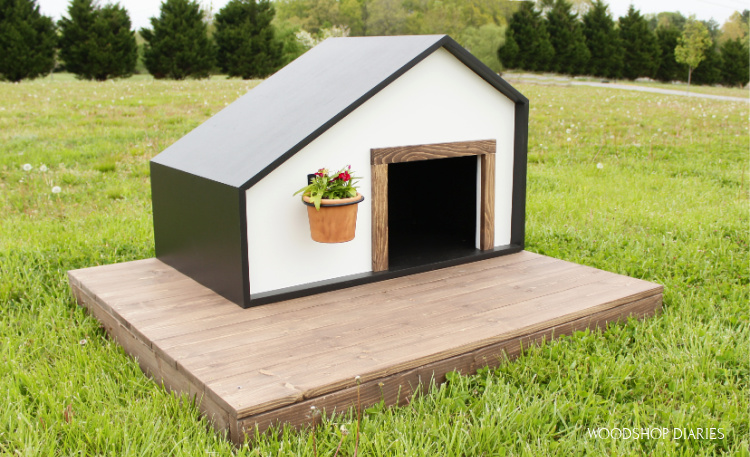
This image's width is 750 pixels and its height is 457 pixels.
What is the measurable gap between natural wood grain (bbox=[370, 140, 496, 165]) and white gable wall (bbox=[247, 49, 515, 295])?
47mm

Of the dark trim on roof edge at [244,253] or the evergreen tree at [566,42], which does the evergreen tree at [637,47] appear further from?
the dark trim on roof edge at [244,253]

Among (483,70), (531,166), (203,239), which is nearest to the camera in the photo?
(203,239)

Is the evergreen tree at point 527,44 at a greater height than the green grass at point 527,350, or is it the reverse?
the evergreen tree at point 527,44

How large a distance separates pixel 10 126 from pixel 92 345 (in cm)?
727

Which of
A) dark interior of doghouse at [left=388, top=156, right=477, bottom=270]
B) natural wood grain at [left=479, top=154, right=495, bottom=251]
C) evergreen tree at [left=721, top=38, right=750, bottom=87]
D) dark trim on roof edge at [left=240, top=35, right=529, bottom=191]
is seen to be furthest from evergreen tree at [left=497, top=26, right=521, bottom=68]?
natural wood grain at [left=479, top=154, right=495, bottom=251]

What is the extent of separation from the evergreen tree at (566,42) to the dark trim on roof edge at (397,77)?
99.6 ft

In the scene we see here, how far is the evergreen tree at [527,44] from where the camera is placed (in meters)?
33.1

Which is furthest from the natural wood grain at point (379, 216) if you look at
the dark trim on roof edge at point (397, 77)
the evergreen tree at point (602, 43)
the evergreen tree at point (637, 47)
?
the evergreen tree at point (637, 47)

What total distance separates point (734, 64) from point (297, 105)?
33.5 m

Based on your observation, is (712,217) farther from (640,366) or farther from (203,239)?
(203,239)

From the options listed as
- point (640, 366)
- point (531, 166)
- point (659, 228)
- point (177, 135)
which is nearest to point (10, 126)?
point (177, 135)

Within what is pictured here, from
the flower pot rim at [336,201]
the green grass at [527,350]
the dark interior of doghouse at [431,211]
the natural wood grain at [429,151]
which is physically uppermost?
the natural wood grain at [429,151]

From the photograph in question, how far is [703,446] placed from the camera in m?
2.62

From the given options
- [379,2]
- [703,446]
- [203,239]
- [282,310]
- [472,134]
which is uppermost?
[379,2]
